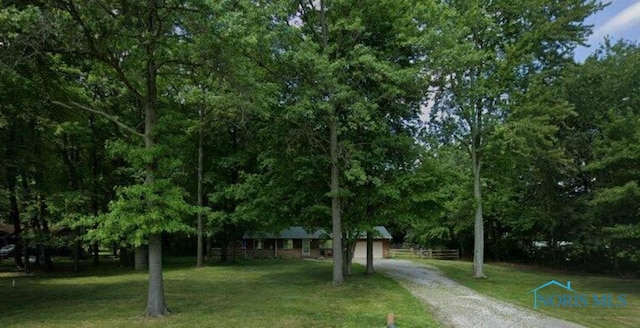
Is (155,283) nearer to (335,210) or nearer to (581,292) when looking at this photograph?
(335,210)

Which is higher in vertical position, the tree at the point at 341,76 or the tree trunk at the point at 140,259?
the tree at the point at 341,76

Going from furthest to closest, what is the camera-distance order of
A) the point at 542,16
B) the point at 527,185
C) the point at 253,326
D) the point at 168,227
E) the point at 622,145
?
the point at 527,185, the point at 542,16, the point at 622,145, the point at 168,227, the point at 253,326

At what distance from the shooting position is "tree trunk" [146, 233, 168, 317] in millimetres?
11234

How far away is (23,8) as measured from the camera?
10.4 m

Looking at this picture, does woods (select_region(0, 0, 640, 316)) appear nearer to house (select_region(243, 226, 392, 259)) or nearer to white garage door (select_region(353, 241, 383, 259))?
house (select_region(243, 226, 392, 259))

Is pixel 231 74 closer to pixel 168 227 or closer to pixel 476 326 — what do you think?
pixel 168 227

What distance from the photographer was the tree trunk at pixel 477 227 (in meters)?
23.1

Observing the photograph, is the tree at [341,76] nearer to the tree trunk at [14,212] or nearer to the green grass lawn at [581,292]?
the green grass lawn at [581,292]

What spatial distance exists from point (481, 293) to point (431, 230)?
78.7ft

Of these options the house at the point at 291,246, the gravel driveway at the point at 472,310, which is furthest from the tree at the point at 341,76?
the house at the point at 291,246

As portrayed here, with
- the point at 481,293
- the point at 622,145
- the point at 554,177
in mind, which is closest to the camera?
the point at 481,293

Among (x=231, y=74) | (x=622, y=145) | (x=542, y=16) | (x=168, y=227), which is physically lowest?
(x=168, y=227)

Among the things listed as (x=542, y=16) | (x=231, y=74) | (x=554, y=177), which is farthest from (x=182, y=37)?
(x=554, y=177)

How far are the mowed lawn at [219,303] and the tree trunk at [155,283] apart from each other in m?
0.35
